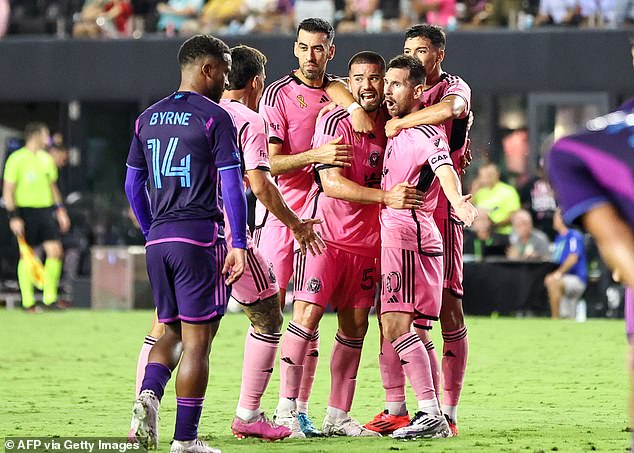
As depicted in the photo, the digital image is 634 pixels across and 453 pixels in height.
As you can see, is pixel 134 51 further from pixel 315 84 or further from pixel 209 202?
pixel 209 202

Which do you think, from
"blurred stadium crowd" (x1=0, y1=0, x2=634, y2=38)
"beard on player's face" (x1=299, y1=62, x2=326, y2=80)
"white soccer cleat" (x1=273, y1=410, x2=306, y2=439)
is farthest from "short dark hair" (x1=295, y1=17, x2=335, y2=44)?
"blurred stadium crowd" (x1=0, y1=0, x2=634, y2=38)

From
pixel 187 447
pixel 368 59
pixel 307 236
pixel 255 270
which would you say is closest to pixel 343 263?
pixel 307 236

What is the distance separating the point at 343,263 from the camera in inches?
288

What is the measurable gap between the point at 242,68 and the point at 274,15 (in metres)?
13.3

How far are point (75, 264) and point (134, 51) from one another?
3.73 metres

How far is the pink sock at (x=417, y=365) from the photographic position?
22.8ft

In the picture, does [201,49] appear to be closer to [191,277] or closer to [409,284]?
[191,277]

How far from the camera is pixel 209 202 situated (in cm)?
617

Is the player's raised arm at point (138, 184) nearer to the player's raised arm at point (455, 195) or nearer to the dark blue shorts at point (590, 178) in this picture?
the player's raised arm at point (455, 195)

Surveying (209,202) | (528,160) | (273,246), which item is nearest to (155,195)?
(209,202)

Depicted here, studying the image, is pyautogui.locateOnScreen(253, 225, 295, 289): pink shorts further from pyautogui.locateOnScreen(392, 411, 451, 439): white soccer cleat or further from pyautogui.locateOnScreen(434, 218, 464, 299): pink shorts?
pyautogui.locateOnScreen(392, 411, 451, 439): white soccer cleat

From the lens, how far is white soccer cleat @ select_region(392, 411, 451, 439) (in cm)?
695

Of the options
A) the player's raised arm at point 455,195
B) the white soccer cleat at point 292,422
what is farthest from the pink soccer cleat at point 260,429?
the player's raised arm at point 455,195

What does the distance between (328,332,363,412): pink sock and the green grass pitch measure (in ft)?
0.95
